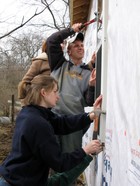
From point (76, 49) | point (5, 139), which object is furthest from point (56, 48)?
point (5, 139)

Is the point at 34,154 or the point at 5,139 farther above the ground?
the point at 34,154

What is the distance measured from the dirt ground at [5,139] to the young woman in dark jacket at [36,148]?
670 cm

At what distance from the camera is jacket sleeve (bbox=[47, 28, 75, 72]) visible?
133 inches

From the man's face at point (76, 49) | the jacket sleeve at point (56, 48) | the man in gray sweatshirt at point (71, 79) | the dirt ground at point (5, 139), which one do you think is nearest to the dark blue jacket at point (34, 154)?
the man in gray sweatshirt at point (71, 79)

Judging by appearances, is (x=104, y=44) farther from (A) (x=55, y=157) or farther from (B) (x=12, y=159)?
(B) (x=12, y=159)

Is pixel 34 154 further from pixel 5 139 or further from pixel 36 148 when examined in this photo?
pixel 5 139

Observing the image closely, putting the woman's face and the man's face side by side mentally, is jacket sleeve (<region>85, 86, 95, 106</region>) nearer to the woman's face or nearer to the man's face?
the man's face

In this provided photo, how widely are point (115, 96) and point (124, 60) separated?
1.18 feet

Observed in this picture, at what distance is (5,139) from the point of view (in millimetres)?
13953

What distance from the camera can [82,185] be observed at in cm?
581


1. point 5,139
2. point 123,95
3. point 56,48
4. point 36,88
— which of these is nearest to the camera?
point 123,95

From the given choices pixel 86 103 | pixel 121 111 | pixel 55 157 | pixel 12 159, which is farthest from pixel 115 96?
pixel 86 103

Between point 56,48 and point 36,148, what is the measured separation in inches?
48.7

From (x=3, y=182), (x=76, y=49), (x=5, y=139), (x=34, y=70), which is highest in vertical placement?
(x=76, y=49)
